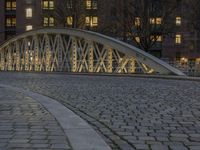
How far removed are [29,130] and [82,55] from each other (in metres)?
28.8

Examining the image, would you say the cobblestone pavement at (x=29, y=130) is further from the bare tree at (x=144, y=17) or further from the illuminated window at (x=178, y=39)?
the illuminated window at (x=178, y=39)

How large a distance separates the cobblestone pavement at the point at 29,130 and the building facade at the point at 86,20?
33.0 meters

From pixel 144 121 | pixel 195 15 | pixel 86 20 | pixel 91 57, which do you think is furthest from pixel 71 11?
pixel 144 121

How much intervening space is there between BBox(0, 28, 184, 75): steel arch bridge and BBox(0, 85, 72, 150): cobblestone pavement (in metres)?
19.7

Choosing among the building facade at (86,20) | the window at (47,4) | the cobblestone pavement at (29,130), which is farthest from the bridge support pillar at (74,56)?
the window at (47,4)

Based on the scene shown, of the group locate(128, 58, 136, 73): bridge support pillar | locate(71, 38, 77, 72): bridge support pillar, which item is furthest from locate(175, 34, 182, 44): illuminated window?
locate(128, 58, 136, 73): bridge support pillar

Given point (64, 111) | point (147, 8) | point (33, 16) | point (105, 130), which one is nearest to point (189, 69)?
point (147, 8)

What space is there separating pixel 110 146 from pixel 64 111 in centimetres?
373

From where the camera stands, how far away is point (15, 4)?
273 ft

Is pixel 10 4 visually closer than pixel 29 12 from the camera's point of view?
No

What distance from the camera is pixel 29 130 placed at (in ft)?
24.5

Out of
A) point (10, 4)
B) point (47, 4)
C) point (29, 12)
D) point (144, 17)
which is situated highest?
point (10, 4)

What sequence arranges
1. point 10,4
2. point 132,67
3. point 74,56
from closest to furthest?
point 132,67
point 74,56
point 10,4

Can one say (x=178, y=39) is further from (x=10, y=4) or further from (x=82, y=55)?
(x=82, y=55)
